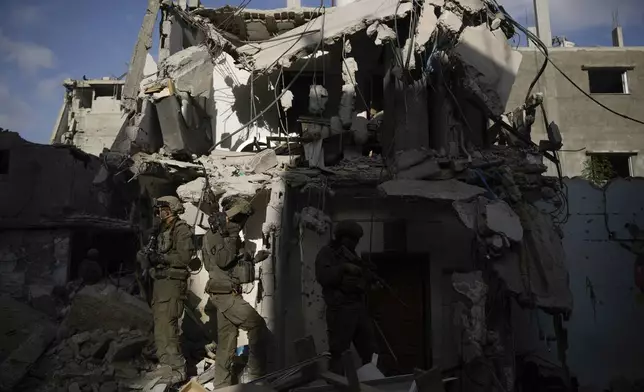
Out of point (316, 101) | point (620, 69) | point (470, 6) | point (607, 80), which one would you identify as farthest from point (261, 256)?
point (607, 80)

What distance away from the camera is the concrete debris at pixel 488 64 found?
7.75 meters

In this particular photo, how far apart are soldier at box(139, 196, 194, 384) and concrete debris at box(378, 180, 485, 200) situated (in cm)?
308

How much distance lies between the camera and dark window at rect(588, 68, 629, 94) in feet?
64.3

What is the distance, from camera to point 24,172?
1458 cm

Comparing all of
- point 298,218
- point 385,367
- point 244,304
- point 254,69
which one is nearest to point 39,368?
point 244,304

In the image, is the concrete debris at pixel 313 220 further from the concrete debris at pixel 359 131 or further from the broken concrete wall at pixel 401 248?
the concrete debris at pixel 359 131

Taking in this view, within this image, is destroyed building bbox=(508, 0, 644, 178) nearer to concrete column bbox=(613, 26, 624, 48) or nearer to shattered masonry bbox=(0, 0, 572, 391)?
A: concrete column bbox=(613, 26, 624, 48)

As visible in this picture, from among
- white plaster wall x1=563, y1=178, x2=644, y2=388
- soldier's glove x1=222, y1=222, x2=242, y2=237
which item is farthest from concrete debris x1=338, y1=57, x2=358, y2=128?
white plaster wall x1=563, y1=178, x2=644, y2=388

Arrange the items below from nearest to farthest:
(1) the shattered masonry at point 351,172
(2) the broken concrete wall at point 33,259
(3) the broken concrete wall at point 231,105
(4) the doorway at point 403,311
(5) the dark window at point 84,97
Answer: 1. (1) the shattered masonry at point 351,172
2. (4) the doorway at point 403,311
3. (3) the broken concrete wall at point 231,105
4. (2) the broken concrete wall at point 33,259
5. (5) the dark window at point 84,97

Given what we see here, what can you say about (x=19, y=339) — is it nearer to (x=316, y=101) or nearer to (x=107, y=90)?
(x=316, y=101)

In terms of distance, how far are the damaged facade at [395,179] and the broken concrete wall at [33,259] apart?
6.37 meters

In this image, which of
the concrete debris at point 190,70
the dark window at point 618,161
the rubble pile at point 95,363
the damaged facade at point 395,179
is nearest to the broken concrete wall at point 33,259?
the damaged facade at point 395,179

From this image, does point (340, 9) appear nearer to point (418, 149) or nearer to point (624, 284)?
point (418, 149)

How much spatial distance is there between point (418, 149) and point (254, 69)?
3.74 meters
